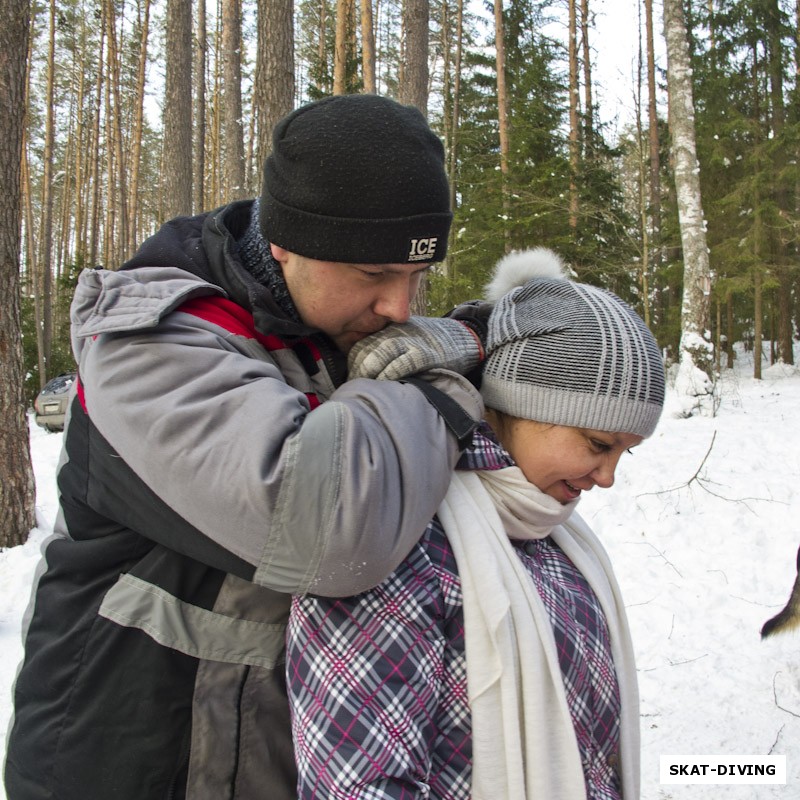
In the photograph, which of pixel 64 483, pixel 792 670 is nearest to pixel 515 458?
pixel 64 483

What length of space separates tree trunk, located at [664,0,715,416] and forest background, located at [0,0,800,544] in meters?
0.03

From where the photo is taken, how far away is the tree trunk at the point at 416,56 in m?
8.24

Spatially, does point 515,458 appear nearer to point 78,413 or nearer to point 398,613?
point 398,613

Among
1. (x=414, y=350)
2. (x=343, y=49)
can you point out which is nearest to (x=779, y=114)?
(x=343, y=49)

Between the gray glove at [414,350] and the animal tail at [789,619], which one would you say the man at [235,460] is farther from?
the animal tail at [789,619]

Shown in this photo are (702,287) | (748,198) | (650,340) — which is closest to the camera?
(650,340)

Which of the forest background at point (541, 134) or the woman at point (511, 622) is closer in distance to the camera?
the woman at point (511, 622)

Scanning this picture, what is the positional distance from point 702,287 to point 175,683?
9.65 m

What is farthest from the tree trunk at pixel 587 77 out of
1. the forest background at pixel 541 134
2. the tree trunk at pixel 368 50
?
the tree trunk at pixel 368 50

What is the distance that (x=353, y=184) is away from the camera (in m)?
1.24

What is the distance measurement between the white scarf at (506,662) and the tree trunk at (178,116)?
13186 mm

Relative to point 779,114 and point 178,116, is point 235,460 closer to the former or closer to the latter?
point 178,116

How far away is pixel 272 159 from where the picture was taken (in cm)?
136

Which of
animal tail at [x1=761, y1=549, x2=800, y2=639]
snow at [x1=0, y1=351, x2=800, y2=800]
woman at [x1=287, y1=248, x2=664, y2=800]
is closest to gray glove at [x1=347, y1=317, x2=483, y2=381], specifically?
woman at [x1=287, y1=248, x2=664, y2=800]
